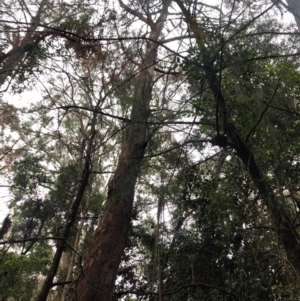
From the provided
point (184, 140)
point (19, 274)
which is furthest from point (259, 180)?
point (19, 274)

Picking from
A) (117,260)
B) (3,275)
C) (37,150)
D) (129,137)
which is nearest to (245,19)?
(129,137)

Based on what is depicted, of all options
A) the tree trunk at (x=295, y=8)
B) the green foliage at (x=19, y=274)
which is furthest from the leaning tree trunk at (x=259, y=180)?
the green foliage at (x=19, y=274)

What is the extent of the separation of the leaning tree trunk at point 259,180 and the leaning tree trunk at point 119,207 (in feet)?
1.51

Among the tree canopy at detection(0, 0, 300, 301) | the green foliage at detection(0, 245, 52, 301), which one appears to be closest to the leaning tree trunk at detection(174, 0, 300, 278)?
the tree canopy at detection(0, 0, 300, 301)

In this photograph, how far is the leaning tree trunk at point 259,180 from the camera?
2.62 m

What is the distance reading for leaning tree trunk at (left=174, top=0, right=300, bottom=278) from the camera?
2.62m

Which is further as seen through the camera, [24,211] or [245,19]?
[24,211]

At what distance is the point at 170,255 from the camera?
5.57m

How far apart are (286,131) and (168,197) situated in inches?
60.4

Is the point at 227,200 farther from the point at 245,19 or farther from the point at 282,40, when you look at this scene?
the point at 282,40

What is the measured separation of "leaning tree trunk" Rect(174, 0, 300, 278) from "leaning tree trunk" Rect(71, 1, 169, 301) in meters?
0.46

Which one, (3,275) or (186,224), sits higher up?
(186,224)

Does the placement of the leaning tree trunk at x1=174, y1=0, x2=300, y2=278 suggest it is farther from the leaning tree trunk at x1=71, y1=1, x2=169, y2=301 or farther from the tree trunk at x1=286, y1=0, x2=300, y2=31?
the tree trunk at x1=286, y1=0, x2=300, y2=31

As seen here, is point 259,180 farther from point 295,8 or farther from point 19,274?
point 19,274
